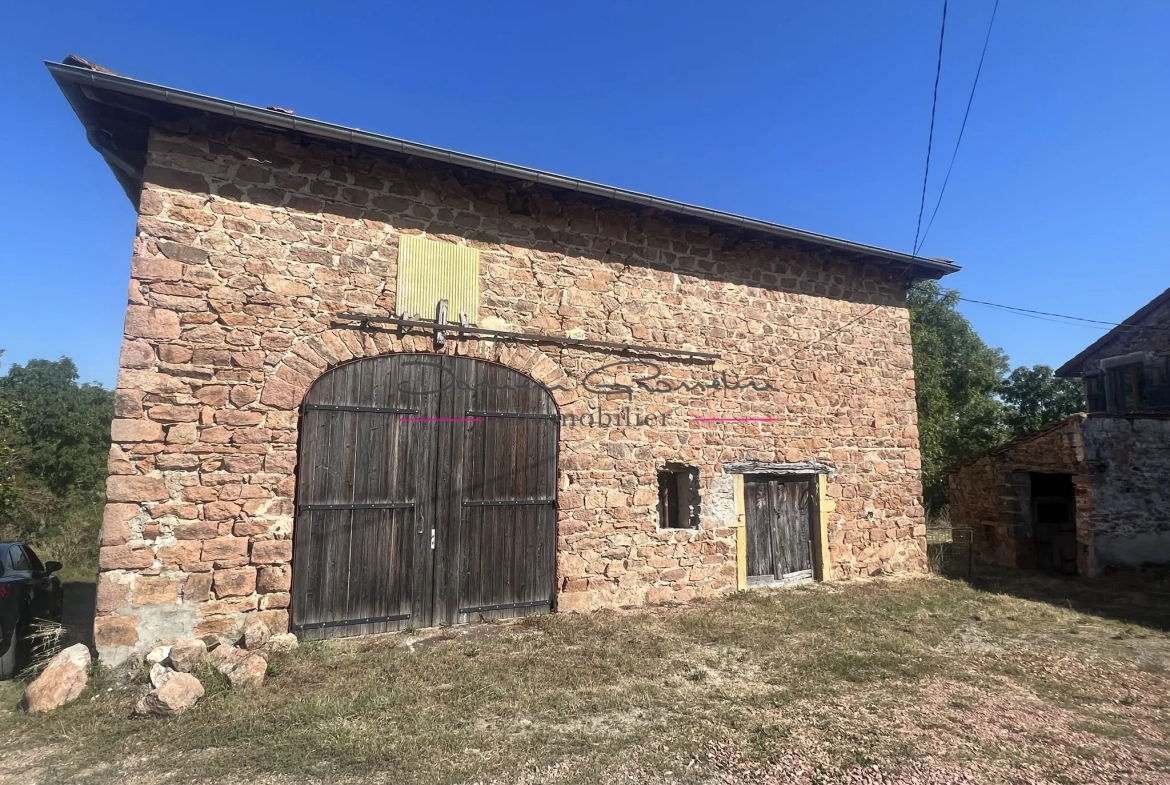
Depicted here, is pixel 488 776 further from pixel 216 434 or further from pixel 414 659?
pixel 216 434

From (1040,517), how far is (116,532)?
13.3 meters

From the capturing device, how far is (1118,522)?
933 cm

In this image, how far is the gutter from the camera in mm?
4902

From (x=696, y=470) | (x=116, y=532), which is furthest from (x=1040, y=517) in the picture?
(x=116, y=532)

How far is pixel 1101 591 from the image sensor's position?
8.33m

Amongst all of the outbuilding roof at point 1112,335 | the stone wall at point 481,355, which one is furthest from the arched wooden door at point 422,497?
the outbuilding roof at point 1112,335

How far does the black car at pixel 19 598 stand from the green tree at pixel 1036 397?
28.8 metres

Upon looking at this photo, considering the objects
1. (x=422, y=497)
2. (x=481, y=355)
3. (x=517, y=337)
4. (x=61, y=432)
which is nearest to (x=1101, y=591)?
(x=517, y=337)

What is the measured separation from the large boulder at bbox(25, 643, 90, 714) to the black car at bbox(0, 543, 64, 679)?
681mm

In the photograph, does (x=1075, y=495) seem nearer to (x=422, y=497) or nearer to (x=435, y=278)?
(x=422, y=497)

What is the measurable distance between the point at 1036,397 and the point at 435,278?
29040mm

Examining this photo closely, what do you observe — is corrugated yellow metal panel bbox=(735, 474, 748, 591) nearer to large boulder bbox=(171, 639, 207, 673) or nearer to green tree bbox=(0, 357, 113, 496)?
large boulder bbox=(171, 639, 207, 673)

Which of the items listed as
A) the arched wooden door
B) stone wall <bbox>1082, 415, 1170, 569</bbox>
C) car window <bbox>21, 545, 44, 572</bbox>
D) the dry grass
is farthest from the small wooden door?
car window <bbox>21, 545, 44, 572</bbox>

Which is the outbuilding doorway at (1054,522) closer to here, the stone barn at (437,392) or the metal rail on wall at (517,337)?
the stone barn at (437,392)
